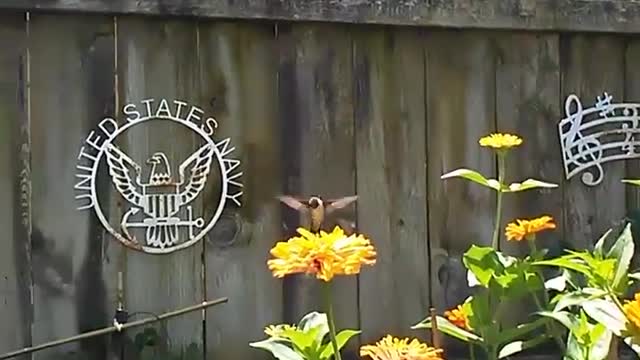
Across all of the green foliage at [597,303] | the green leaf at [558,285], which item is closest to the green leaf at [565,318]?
the green foliage at [597,303]

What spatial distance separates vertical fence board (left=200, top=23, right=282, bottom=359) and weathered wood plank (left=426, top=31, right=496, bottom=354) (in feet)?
0.90

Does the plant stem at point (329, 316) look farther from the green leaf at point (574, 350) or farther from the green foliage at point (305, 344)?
the green leaf at point (574, 350)

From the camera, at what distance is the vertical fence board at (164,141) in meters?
1.49

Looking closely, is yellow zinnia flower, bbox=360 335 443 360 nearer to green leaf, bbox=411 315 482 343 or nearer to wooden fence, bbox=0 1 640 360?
green leaf, bbox=411 315 482 343

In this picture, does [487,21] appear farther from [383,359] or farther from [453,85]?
[383,359]

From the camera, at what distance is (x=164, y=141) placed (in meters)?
1.52

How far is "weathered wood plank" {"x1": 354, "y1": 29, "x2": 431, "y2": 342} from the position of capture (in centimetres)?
160

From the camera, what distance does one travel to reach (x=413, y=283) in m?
1.62

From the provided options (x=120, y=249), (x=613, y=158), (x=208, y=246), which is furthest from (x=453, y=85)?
(x=120, y=249)

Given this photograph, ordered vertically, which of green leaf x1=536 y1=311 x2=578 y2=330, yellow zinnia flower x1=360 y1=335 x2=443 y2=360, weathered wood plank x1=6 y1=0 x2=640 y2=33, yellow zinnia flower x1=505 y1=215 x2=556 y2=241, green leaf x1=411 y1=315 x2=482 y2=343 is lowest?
green leaf x1=411 y1=315 x2=482 y2=343

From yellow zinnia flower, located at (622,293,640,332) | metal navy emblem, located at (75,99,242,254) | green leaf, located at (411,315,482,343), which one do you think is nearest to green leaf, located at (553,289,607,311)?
green leaf, located at (411,315,482,343)

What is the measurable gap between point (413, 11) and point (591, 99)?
376 millimetres

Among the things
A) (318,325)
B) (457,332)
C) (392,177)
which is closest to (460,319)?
(457,332)

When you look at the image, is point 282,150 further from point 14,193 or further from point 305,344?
point 305,344
